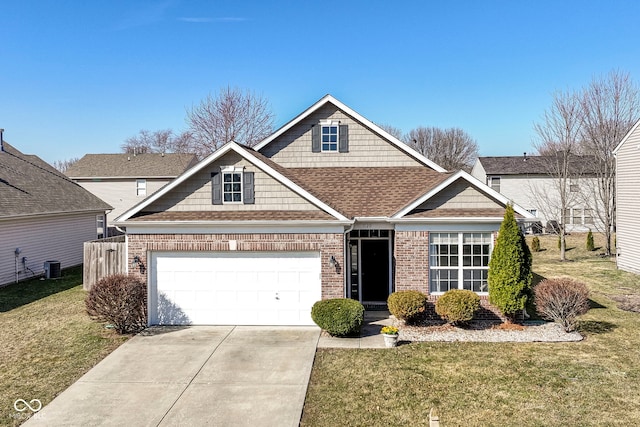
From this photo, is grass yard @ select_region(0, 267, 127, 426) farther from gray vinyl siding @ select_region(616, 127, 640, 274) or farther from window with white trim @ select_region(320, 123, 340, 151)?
gray vinyl siding @ select_region(616, 127, 640, 274)

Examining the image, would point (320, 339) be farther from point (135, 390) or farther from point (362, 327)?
point (135, 390)

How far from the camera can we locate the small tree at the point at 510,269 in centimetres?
1209

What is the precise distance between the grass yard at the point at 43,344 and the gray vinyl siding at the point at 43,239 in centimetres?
219

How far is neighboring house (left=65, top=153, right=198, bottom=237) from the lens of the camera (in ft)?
121

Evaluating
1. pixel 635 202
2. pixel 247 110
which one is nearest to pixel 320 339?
pixel 635 202

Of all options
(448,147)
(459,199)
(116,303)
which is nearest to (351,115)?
(459,199)

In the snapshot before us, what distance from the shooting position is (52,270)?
67.7 feet

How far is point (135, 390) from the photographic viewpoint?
8836 millimetres

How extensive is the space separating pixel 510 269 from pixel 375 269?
14.7 ft

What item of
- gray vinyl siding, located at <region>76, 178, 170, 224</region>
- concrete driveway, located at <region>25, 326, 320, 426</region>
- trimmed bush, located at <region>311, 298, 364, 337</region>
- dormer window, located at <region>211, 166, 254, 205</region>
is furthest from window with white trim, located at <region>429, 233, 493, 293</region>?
gray vinyl siding, located at <region>76, 178, 170, 224</region>

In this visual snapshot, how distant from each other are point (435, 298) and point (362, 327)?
7.84 ft

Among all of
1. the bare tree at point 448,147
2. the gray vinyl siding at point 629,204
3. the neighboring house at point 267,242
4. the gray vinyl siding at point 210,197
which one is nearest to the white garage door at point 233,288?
the neighboring house at point 267,242

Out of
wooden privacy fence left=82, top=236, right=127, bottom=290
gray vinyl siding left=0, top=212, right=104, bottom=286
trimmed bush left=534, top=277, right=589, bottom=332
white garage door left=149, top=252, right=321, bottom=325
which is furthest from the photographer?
gray vinyl siding left=0, top=212, right=104, bottom=286

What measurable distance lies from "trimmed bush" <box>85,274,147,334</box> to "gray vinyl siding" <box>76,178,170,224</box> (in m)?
25.8
